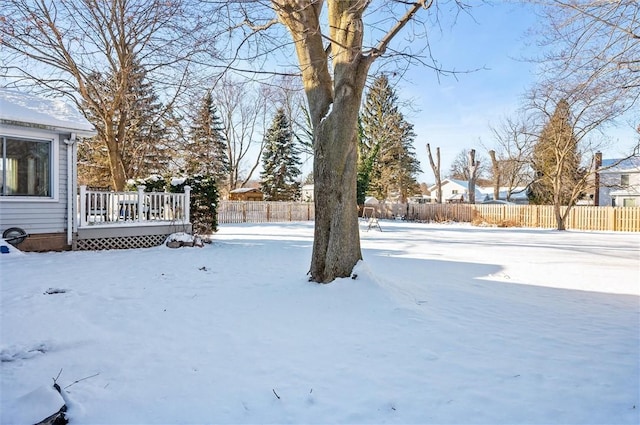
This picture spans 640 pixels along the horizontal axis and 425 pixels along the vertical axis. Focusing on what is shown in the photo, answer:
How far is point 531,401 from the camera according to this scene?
219 cm

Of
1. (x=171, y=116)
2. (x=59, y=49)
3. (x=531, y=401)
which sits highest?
(x=59, y=49)

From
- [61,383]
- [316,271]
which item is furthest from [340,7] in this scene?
[61,383]

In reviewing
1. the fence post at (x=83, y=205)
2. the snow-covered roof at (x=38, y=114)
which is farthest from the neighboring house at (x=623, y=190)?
the snow-covered roof at (x=38, y=114)

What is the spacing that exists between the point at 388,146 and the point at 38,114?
2455 centimetres

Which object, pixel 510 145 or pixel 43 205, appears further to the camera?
pixel 510 145

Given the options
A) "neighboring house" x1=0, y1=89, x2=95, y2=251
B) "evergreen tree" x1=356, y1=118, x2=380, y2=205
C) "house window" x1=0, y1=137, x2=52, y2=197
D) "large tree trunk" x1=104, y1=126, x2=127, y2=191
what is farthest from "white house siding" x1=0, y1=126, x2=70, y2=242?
"evergreen tree" x1=356, y1=118, x2=380, y2=205

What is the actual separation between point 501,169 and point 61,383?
34496 millimetres

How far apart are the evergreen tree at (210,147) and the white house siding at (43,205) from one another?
48.2 ft

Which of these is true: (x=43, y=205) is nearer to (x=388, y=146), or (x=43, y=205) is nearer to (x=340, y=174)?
(x=340, y=174)

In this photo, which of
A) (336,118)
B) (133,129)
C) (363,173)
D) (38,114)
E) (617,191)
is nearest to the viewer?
(336,118)

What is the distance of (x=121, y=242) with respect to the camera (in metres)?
9.04

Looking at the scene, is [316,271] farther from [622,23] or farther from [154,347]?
[622,23]

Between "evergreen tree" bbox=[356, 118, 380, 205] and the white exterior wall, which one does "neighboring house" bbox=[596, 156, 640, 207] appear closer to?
the white exterior wall

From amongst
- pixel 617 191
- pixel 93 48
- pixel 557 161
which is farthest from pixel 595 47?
pixel 617 191
